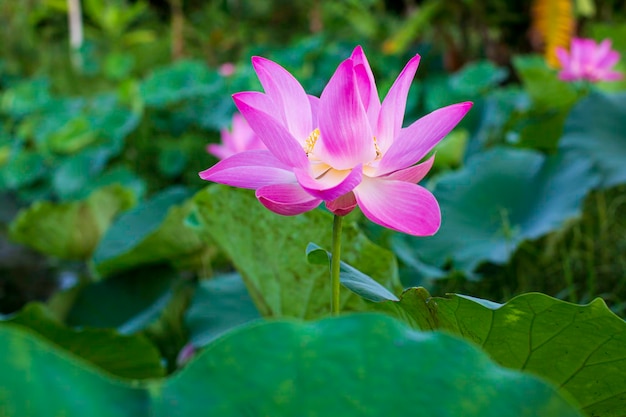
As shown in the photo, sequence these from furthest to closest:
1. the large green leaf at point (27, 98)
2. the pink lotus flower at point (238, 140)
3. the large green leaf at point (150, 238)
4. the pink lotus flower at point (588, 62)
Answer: the large green leaf at point (27, 98) < the pink lotus flower at point (588, 62) < the pink lotus flower at point (238, 140) < the large green leaf at point (150, 238)

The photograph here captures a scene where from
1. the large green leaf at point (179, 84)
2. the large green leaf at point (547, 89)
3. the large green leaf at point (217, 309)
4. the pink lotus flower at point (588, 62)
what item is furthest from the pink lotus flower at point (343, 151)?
the large green leaf at point (179, 84)

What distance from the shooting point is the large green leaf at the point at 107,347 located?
2.46ft

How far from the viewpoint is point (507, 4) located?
4.32 metres

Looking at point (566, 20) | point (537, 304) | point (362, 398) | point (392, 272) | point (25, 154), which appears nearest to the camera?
point (362, 398)

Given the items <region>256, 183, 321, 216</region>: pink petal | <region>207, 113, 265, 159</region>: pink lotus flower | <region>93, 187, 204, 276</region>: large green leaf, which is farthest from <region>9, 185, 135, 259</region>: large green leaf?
<region>256, 183, 321, 216</region>: pink petal

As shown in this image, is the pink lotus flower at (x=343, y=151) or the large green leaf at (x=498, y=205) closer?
the pink lotus flower at (x=343, y=151)

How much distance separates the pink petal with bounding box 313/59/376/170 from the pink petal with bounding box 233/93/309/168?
0.08 ft

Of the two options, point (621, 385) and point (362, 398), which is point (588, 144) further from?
Answer: point (362, 398)

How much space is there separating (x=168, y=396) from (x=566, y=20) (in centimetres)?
375

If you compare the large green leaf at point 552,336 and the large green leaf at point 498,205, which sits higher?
the large green leaf at point 552,336

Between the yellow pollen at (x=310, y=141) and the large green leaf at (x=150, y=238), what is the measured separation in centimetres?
64

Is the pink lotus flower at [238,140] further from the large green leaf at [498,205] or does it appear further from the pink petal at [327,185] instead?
the pink petal at [327,185]

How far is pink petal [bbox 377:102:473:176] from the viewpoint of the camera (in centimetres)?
44

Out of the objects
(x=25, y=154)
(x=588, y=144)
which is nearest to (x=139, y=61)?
(x=25, y=154)
